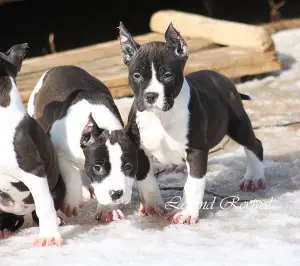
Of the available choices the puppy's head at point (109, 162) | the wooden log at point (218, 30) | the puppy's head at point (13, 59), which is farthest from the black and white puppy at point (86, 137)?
the wooden log at point (218, 30)

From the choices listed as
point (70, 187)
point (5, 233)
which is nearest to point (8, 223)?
point (5, 233)

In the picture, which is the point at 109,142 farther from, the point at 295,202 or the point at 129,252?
the point at 295,202

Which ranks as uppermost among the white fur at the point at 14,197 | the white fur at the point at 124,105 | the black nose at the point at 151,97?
the black nose at the point at 151,97

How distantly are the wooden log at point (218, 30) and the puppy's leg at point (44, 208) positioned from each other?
14.9 feet

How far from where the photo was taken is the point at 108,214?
515cm

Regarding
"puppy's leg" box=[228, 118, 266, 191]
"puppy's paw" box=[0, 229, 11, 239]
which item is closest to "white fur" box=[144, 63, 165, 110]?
"puppy's leg" box=[228, 118, 266, 191]

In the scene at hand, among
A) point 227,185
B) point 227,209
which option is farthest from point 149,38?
point 227,209

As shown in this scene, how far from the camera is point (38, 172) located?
180 inches

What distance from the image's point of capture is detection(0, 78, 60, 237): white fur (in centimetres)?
448

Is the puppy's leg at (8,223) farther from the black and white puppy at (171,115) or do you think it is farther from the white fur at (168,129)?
the white fur at (168,129)

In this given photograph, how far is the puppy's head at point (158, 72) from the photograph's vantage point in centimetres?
462

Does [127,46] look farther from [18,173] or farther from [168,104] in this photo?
[18,173]

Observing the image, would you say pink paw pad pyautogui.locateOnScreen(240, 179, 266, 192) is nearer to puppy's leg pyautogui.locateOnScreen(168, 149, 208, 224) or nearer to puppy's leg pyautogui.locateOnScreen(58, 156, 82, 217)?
puppy's leg pyautogui.locateOnScreen(168, 149, 208, 224)

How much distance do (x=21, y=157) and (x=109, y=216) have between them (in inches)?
35.0
